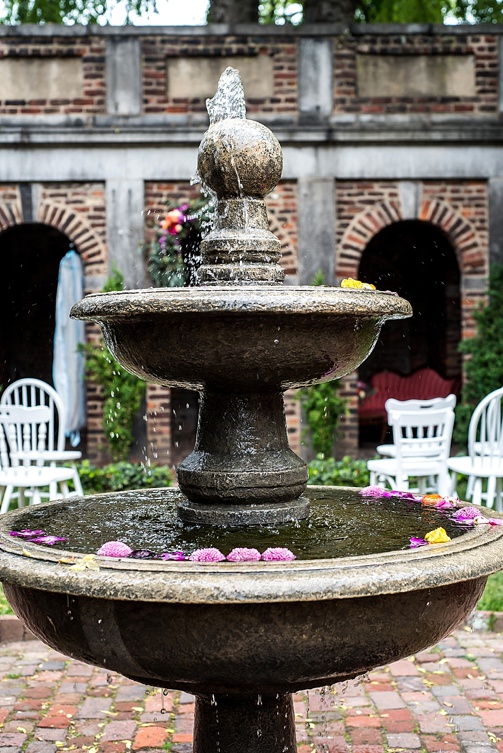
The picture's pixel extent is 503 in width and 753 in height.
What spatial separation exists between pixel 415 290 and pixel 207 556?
435 inches

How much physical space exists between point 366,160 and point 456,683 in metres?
6.50

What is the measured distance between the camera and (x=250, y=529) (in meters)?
3.13

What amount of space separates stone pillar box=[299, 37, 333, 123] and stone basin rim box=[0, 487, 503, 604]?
8.05 metres

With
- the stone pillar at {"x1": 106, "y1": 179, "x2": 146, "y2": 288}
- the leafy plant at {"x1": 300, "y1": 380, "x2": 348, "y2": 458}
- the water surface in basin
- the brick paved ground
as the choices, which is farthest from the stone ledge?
the stone pillar at {"x1": 106, "y1": 179, "x2": 146, "y2": 288}

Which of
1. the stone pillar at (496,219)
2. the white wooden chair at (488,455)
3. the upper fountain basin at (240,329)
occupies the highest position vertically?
the stone pillar at (496,219)

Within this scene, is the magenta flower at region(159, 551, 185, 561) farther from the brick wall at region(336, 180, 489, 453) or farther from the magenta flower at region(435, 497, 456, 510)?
the brick wall at region(336, 180, 489, 453)

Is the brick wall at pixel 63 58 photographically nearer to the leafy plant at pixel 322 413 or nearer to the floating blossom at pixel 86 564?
the leafy plant at pixel 322 413

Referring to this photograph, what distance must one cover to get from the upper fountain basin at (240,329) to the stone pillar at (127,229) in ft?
23.1

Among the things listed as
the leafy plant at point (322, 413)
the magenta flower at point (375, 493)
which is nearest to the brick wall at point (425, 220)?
the leafy plant at point (322, 413)

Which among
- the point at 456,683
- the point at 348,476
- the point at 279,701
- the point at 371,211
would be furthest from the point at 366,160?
the point at 279,701

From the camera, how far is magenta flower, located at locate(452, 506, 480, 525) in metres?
3.33

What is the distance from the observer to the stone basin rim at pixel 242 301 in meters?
2.80

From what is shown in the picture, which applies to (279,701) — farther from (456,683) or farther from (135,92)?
(135,92)

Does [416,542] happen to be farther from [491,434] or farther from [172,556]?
[491,434]
